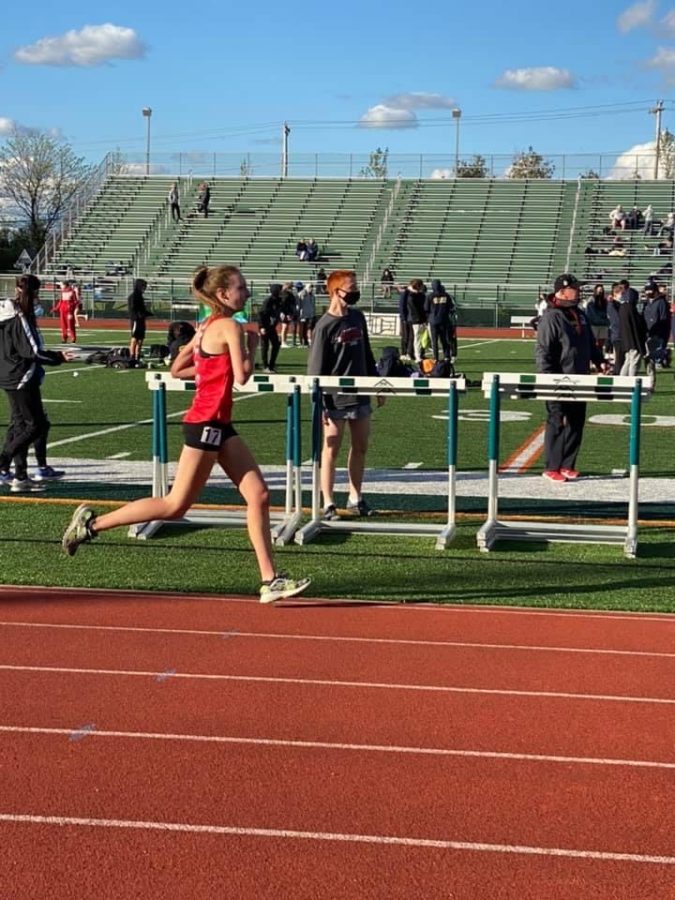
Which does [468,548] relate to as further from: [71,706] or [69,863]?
[69,863]

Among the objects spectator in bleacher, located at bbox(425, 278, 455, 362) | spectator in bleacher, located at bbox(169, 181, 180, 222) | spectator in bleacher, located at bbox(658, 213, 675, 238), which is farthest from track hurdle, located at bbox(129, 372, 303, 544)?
spectator in bleacher, located at bbox(169, 181, 180, 222)

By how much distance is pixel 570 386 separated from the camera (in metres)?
9.52

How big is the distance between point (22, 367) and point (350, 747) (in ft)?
23.6

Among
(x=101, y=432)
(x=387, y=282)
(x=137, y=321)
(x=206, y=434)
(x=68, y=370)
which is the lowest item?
(x=101, y=432)

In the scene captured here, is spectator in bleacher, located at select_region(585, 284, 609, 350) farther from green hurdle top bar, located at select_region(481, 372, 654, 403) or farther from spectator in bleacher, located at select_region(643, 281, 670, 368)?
green hurdle top bar, located at select_region(481, 372, 654, 403)

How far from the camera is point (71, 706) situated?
18.7ft

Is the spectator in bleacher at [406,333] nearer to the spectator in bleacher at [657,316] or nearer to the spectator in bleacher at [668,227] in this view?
the spectator in bleacher at [657,316]

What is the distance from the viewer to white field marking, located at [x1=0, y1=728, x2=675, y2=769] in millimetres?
5051

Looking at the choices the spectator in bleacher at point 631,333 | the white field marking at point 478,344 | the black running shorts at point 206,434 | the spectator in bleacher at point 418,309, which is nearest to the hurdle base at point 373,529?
the black running shorts at point 206,434

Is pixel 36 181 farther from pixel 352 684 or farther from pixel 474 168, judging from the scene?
pixel 352 684

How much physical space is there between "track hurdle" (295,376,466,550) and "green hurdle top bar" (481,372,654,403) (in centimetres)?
A: 39

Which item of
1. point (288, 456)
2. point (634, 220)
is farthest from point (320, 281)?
point (288, 456)

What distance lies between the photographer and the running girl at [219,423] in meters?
7.15

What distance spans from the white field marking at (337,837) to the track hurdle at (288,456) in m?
5.17
